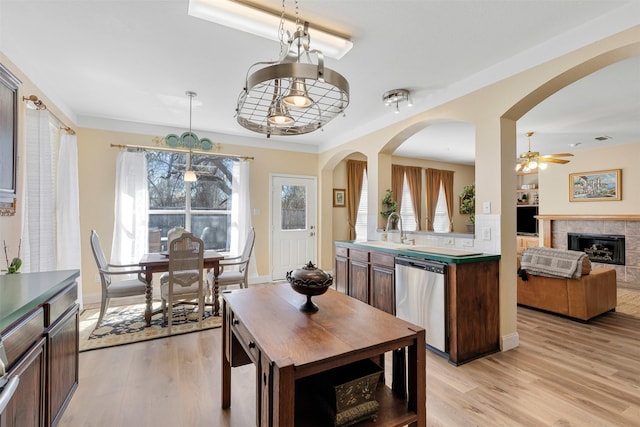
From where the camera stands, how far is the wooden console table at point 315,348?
1098mm

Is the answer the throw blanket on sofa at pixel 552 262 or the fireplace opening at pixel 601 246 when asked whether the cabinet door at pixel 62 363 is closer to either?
the throw blanket on sofa at pixel 552 262

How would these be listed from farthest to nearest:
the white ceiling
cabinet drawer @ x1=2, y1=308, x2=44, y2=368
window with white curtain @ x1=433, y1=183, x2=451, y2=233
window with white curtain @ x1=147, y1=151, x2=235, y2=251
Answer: window with white curtain @ x1=433, y1=183, x2=451, y2=233 → window with white curtain @ x1=147, y1=151, x2=235, y2=251 → the white ceiling → cabinet drawer @ x1=2, y1=308, x2=44, y2=368

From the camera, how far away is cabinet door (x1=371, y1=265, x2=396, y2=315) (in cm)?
319

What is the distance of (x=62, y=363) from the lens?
1.77 meters

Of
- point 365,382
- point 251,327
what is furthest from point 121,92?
point 365,382

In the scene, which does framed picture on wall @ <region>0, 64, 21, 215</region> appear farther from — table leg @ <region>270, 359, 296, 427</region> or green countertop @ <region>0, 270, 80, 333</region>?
table leg @ <region>270, 359, 296, 427</region>

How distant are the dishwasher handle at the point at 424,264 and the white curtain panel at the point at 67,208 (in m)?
3.75

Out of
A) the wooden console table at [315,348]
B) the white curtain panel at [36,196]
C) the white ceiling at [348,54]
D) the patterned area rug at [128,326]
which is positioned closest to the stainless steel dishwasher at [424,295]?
the wooden console table at [315,348]

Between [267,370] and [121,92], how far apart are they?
3.67m

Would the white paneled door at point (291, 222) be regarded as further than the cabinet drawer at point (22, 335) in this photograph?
Yes

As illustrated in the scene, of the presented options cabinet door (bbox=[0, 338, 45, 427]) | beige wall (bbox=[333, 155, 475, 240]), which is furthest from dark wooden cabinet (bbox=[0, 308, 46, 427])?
beige wall (bbox=[333, 155, 475, 240])

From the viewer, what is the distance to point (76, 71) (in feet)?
9.59

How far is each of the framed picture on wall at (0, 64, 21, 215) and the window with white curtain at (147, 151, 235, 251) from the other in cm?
280

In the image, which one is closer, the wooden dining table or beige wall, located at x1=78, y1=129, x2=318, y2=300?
the wooden dining table
